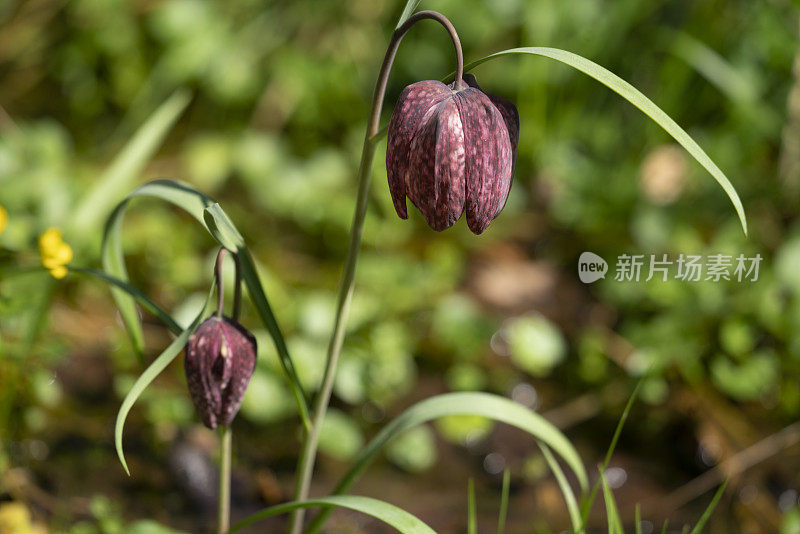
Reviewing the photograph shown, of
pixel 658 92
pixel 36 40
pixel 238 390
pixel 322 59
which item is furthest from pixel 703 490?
pixel 36 40

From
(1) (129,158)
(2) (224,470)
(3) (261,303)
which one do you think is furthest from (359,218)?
(1) (129,158)

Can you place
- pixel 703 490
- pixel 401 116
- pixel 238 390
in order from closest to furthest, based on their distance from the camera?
pixel 401 116, pixel 238 390, pixel 703 490

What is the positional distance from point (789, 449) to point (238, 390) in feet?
4.54

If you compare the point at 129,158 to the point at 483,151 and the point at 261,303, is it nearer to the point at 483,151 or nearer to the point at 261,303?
the point at 261,303

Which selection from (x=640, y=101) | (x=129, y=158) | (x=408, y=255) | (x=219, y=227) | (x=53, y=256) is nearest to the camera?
(x=640, y=101)

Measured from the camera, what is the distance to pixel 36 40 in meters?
2.59

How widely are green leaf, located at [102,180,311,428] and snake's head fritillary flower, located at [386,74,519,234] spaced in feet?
0.70

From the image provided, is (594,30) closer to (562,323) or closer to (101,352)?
(562,323)

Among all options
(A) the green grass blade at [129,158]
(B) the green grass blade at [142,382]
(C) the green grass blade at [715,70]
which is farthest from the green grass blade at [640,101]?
(C) the green grass blade at [715,70]

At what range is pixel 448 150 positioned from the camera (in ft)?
2.53

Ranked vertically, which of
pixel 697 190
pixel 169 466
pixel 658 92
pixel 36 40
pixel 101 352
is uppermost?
pixel 658 92

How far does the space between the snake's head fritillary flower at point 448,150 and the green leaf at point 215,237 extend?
21 centimetres
